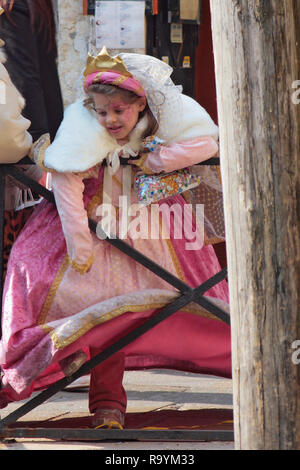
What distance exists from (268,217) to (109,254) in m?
1.23

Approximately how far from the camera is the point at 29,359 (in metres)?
3.22

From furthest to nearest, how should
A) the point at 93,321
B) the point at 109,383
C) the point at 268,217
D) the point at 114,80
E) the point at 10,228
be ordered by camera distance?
the point at 10,228, the point at 109,383, the point at 114,80, the point at 93,321, the point at 268,217

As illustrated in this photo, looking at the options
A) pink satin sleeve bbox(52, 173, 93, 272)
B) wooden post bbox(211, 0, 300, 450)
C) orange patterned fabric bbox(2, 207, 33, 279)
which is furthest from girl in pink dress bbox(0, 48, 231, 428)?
wooden post bbox(211, 0, 300, 450)

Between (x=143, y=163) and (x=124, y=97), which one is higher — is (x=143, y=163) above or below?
below

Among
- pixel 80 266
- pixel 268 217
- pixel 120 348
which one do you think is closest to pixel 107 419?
pixel 120 348

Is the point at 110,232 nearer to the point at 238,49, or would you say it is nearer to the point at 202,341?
the point at 202,341

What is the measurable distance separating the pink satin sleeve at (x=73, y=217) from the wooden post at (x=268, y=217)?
3.61ft

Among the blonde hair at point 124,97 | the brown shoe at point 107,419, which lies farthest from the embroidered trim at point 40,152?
the brown shoe at point 107,419

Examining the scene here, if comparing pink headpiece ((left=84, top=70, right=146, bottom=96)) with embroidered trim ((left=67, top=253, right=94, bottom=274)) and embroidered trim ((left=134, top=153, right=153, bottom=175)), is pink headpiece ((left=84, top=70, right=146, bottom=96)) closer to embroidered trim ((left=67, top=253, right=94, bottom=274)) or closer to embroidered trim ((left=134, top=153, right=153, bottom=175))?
embroidered trim ((left=134, top=153, right=153, bottom=175))

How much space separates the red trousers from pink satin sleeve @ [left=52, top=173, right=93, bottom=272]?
0.39m

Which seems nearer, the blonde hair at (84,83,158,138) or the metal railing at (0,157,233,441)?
the metal railing at (0,157,233,441)

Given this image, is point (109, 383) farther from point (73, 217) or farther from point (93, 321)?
point (73, 217)

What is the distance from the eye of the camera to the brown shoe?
11.1 feet

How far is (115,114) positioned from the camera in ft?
11.1
